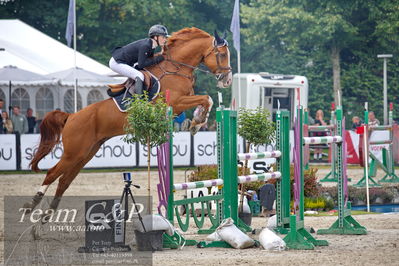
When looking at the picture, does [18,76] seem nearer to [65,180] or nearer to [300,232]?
[65,180]

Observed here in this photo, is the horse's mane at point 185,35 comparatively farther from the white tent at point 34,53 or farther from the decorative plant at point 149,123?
the white tent at point 34,53

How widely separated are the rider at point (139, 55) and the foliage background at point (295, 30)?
80.8 feet

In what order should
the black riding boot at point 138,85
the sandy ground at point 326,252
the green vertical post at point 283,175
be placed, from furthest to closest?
the black riding boot at point 138,85 < the green vertical post at point 283,175 < the sandy ground at point 326,252

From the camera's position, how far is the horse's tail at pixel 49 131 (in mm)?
10375

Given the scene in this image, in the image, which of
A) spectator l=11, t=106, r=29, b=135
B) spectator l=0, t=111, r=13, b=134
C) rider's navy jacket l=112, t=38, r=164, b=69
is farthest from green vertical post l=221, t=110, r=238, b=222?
spectator l=11, t=106, r=29, b=135

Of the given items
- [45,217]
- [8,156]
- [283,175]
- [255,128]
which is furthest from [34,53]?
[283,175]

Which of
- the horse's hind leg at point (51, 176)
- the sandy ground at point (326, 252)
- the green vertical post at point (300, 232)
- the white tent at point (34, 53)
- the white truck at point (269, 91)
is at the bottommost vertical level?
the sandy ground at point (326, 252)

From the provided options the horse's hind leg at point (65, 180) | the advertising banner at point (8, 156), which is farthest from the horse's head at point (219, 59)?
the advertising banner at point (8, 156)

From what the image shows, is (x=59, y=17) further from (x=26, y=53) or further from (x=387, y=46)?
(x=387, y=46)

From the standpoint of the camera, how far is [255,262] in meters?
7.25

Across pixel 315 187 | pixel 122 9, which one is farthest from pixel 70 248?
pixel 122 9

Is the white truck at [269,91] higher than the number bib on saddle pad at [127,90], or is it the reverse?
the white truck at [269,91]

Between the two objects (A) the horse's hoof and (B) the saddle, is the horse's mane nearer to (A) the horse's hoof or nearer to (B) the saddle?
(B) the saddle

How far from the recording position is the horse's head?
10688 mm
